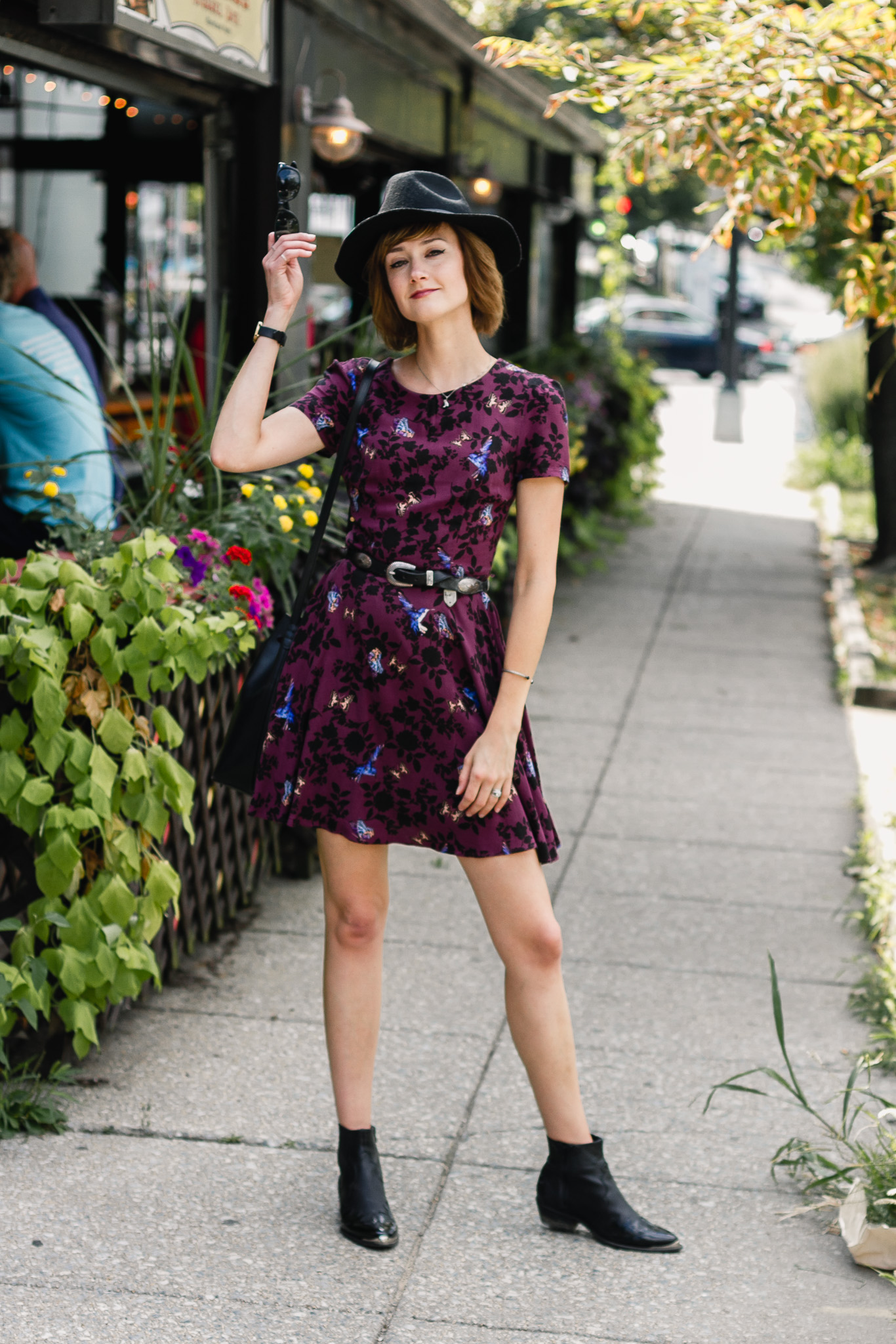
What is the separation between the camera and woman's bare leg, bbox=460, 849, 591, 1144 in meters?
2.84

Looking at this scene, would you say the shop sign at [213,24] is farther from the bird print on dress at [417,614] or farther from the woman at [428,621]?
the bird print on dress at [417,614]

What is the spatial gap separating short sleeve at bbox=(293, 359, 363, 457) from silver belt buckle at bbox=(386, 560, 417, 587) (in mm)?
292

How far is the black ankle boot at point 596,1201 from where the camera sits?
294 centimetres

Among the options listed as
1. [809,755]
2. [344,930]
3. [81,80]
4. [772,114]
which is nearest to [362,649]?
[344,930]

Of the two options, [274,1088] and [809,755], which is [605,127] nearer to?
[809,755]

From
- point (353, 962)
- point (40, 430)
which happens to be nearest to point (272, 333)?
point (353, 962)

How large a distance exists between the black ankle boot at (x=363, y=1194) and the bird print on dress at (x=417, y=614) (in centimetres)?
99

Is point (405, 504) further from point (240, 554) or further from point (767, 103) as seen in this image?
point (767, 103)

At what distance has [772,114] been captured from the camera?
3.90m

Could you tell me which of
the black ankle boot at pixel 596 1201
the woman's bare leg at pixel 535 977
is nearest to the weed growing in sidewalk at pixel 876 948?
the black ankle boot at pixel 596 1201

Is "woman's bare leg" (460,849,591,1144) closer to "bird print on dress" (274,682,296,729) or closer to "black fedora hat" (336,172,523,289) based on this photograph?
"bird print on dress" (274,682,296,729)

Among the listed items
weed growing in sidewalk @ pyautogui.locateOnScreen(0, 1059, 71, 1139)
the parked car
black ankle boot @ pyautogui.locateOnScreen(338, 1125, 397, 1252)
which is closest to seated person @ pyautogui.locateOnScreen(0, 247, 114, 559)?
weed growing in sidewalk @ pyautogui.locateOnScreen(0, 1059, 71, 1139)

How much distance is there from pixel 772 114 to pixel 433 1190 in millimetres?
2695

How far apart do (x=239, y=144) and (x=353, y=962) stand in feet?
12.8
